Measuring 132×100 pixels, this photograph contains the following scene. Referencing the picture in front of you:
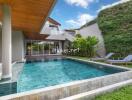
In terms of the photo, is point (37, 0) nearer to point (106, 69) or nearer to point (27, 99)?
point (27, 99)

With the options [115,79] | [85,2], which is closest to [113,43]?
[115,79]

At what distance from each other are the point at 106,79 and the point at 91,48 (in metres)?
18.3

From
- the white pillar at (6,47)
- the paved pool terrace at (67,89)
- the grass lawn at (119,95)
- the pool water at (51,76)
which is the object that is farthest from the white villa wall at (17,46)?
the grass lawn at (119,95)

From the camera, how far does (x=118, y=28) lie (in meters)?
23.7

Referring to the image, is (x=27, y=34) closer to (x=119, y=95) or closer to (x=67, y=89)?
(x=67, y=89)

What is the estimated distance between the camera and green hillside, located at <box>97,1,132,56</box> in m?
Answer: 22.0

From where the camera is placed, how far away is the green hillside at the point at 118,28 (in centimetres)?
2200

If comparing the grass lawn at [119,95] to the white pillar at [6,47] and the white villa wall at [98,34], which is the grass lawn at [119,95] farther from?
the white villa wall at [98,34]

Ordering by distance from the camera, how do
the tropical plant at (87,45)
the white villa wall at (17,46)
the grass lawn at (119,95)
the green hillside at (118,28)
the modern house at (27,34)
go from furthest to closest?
the tropical plant at (87,45), the green hillside at (118,28), the white villa wall at (17,46), the modern house at (27,34), the grass lawn at (119,95)

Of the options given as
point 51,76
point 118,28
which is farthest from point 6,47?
point 118,28

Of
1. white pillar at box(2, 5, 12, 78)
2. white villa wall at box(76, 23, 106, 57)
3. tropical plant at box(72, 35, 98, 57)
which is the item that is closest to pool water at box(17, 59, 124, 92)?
white pillar at box(2, 5, 12, 78)

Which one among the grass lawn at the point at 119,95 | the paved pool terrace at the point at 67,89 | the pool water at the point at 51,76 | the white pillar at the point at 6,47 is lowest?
the pool water at the point at 51,76

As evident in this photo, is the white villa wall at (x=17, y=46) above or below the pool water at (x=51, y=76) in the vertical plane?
above

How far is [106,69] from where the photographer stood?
1347cm
